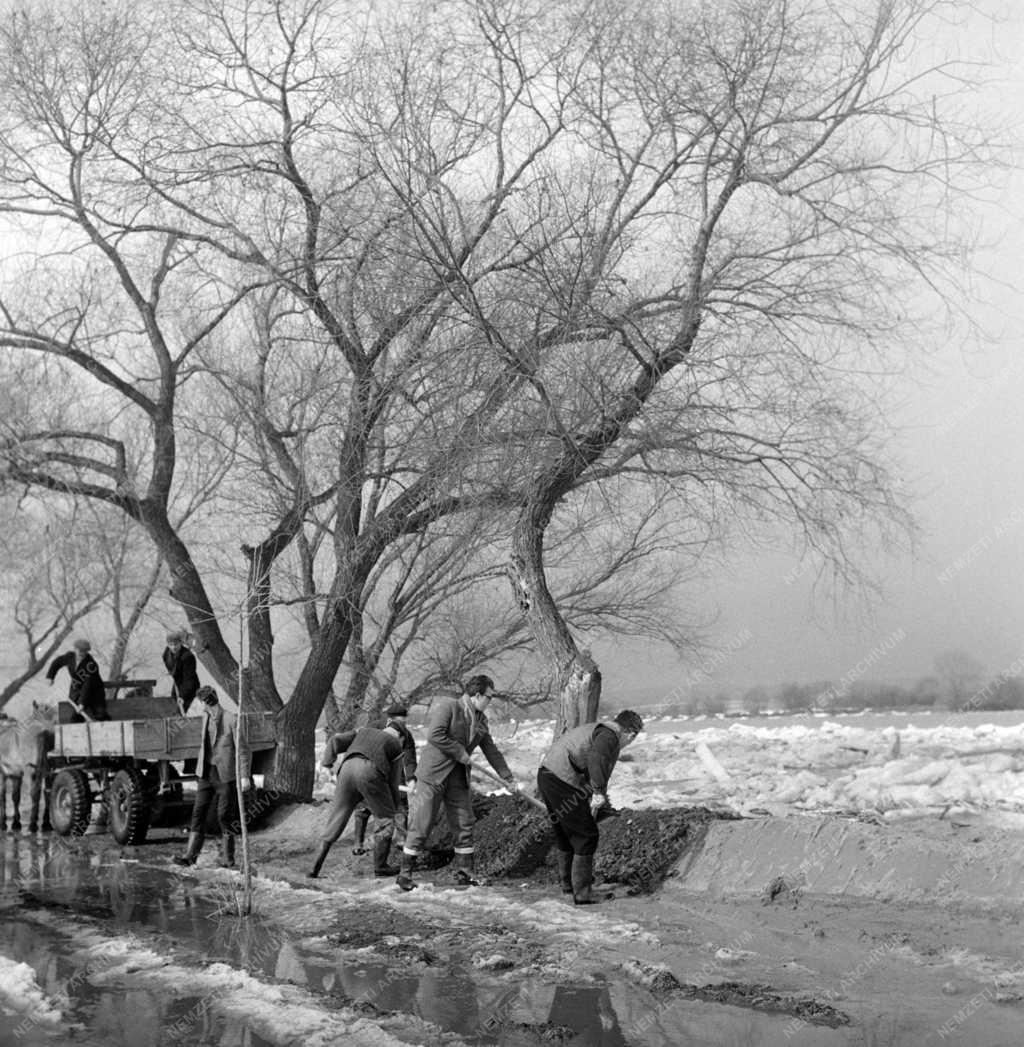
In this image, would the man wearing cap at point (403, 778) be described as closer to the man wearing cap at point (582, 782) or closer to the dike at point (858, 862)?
the man wearing cap at point (582, 782)

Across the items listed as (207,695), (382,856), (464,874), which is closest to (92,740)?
(207,695)

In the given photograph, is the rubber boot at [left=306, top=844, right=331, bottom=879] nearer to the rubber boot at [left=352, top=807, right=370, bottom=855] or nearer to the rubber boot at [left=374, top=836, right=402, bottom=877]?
the rubber boot at [left=374, top=836, right=402, bottom=877]

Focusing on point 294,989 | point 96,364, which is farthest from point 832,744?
point 294,989

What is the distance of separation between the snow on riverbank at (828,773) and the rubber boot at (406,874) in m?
4.16

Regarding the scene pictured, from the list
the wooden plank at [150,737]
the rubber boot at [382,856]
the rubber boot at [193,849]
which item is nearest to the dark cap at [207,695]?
the rubber boot at [193,849]

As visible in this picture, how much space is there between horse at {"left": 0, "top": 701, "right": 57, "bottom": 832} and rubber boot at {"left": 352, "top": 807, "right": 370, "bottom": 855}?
6.73m

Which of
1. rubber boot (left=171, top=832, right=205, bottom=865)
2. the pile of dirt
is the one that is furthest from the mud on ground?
rubber boot (left=171, top=832, right=205, bottom=865)

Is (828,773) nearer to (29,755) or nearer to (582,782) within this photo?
(582,782)

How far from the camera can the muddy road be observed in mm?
6930

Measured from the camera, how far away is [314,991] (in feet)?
26.0

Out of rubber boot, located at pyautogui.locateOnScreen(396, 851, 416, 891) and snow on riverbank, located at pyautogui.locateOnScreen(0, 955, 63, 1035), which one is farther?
rubber boot, located at pyautogui.locateOnScreen(396, 851, 416, 891)

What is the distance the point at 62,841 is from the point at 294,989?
11763 millimetres

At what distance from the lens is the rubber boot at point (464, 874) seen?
12.5 meters

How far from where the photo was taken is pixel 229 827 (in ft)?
49.0
